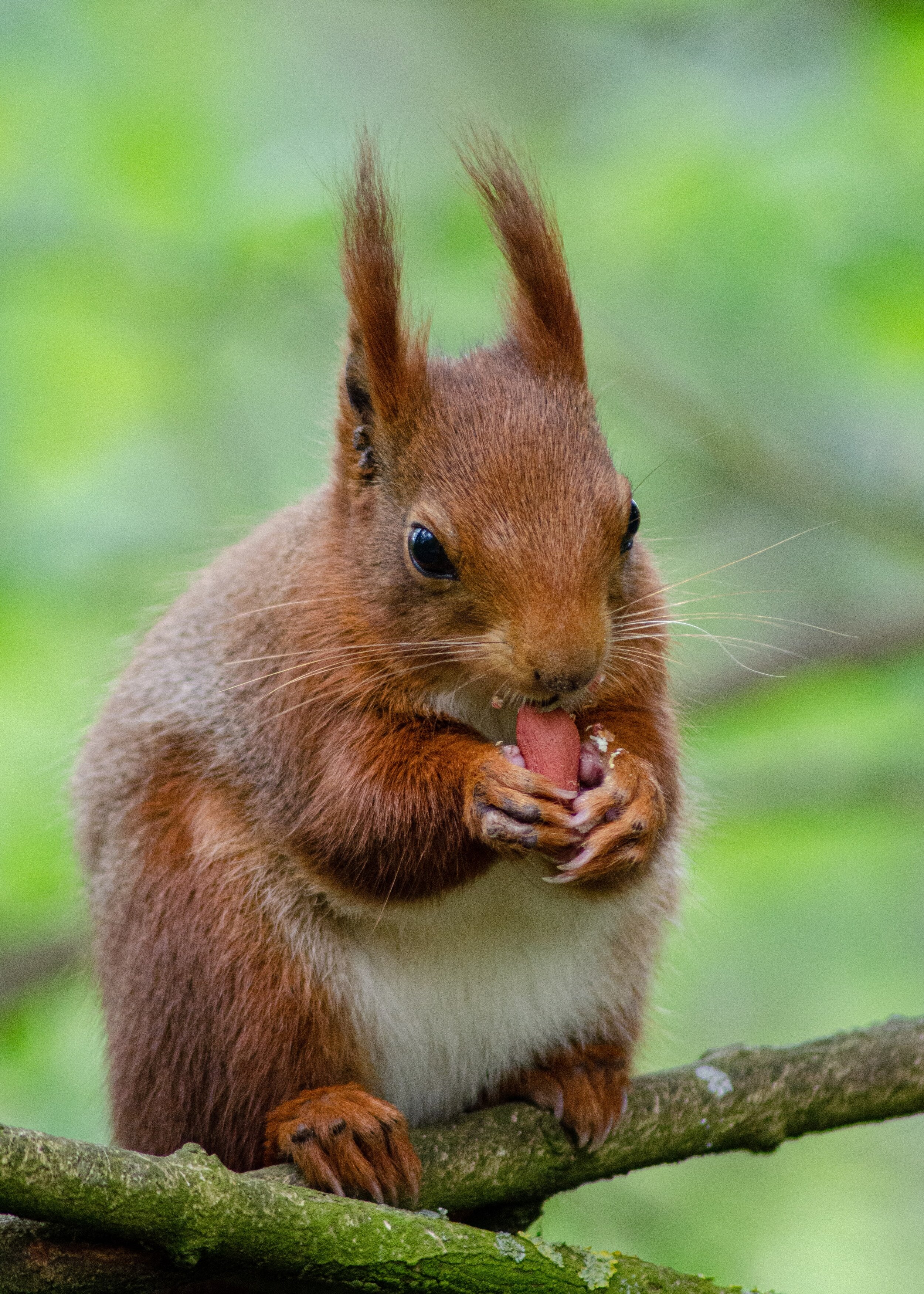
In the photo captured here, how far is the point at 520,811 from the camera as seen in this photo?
10.1 feet

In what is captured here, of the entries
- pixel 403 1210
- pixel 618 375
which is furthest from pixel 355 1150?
pixel 618 375

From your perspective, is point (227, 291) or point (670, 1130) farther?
point (227, 291)

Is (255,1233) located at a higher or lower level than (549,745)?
lower

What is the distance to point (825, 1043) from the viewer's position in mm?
3943

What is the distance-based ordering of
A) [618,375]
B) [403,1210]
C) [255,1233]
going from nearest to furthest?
[255,1233], [403,1210], [618,375]

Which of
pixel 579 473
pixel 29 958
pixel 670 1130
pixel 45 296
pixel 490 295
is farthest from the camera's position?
pixel 45 296

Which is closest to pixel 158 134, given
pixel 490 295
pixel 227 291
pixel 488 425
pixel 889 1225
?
pixel 227 291

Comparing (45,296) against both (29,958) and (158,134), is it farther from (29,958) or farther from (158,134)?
(29,958)

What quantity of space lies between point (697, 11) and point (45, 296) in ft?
8.12

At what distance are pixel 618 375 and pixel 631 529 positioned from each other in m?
2.32

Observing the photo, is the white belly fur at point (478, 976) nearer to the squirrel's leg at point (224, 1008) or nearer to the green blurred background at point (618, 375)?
the squirrel's leg at point (224, 1008)

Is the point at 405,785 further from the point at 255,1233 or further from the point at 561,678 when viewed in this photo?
the point at 255,1233

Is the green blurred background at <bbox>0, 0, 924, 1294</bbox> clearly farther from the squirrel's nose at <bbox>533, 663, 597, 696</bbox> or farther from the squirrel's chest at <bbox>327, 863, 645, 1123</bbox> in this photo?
the squirrel's nose at <bbox>533, 663, 597, 696</bbox>

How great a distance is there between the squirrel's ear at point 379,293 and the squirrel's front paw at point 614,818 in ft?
3.02
